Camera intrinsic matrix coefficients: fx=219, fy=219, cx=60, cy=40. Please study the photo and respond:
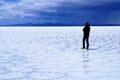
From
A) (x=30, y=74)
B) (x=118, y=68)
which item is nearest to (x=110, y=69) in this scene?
(x=118, y=68)

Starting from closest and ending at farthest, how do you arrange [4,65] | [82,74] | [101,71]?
[82,74] → [101,71] → [4,65]

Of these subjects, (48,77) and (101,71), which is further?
(101,71)

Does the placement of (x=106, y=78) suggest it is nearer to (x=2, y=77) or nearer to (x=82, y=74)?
(x=82, y=74)

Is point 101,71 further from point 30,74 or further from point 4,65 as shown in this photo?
point 4,65

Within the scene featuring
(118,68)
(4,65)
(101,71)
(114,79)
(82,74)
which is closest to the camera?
(114,79)

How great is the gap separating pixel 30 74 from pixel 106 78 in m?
2.18

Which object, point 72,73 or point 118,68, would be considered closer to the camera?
point 72,73

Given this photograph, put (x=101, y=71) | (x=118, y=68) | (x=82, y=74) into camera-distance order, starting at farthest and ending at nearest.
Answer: (x=118, y=68) → (x=101, y=71) → (x=82, y=74)

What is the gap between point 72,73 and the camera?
649 cm

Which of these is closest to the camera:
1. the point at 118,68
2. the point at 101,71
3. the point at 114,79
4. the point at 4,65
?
the point at 114,79

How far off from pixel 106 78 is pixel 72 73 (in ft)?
3.63

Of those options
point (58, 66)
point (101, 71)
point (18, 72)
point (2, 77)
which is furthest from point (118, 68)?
point (2, 77)

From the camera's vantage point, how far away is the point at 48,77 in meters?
5.94

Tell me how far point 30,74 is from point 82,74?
151 centimetres
